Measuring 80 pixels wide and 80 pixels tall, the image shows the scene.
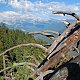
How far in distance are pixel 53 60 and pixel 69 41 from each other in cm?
40

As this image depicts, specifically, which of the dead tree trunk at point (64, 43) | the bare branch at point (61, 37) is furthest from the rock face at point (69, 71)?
the bare branch at point (61, 37)

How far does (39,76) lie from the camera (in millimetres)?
5121

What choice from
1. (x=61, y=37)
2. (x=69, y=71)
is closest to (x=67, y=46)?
(x=61, y=37)

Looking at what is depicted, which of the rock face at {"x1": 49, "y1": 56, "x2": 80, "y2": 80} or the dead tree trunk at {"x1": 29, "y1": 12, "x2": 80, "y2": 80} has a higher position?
the dead tree trunk at {"x1": 29, "y1": 12, "x2": 80, "y2": 80}

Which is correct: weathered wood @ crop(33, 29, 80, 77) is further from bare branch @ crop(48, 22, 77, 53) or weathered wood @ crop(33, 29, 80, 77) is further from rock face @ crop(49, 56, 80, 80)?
rock face @ crop(49, 56, 80, 80)

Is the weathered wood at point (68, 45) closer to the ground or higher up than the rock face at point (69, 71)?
higher up

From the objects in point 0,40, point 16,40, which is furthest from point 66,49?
point 16,40

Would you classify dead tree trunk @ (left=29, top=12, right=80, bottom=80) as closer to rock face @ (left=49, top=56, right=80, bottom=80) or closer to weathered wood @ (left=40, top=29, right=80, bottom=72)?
weathered wood @ (left=40, top=29, right=80, bottom=72)

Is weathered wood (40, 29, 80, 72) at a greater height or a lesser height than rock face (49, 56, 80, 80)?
greater

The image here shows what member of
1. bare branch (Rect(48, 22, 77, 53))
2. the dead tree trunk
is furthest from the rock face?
bare branch (Rect(48, 22, 77, 53))

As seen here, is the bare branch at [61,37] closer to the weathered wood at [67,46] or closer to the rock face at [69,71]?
the weathered wood at [67,46]

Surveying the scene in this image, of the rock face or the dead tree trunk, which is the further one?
the rock face

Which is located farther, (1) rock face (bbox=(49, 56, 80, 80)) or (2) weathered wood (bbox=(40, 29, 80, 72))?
(1) rock face (bbox=(49, 56, 80, 80))

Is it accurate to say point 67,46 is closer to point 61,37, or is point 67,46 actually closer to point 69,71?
point 61,37
